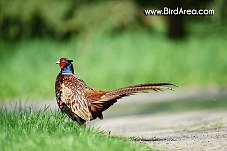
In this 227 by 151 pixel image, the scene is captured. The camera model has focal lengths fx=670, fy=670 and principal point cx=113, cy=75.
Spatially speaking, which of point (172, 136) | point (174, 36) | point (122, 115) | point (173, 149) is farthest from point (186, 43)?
point (173, 149)

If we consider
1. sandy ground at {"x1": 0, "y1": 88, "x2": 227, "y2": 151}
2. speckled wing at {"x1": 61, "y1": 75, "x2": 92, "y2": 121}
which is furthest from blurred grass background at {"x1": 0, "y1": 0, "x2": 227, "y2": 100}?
speckled wing at {"x1": 61, "y1": 75, "x2": 92, "y2": 121}

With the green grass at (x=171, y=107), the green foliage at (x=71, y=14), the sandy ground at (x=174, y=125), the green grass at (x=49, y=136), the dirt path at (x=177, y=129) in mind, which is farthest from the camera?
the green foliage at (x=71, y=14)

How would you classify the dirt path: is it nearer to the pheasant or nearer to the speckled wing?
the pheasant

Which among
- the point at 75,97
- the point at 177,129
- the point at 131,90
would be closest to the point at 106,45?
the point at 177,129

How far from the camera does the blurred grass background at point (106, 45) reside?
18703 mm

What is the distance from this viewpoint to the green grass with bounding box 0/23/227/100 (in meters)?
18.5

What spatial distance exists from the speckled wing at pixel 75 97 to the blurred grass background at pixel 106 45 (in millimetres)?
9247

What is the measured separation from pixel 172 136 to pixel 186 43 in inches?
480

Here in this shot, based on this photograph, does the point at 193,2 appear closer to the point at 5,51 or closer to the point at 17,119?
the point at 5,51

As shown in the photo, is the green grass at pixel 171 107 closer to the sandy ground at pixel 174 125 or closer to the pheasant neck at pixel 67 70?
the sandy ground at pixel 174 125

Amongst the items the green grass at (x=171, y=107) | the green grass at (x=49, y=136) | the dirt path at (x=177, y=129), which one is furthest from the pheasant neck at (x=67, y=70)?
the green grass at (x=171, y=107)

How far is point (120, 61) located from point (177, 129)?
9.63m

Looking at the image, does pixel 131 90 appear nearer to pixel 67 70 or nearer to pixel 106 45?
pixel 67 70

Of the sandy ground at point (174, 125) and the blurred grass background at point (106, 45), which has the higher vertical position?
the blurred grass background at point (106, 45)
